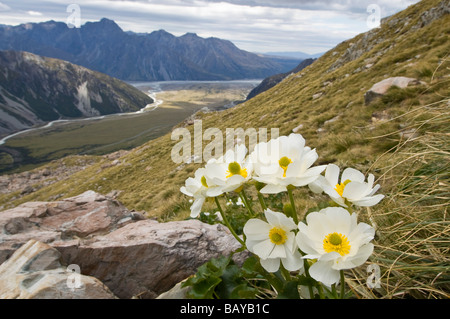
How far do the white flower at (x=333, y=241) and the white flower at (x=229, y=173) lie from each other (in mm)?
414

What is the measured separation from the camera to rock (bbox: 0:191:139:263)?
15.9 ft

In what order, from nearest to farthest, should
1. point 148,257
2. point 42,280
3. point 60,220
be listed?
point 42,280 < point 148,257 < point 60,220

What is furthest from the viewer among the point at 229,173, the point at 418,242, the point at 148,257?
the point at 148,257

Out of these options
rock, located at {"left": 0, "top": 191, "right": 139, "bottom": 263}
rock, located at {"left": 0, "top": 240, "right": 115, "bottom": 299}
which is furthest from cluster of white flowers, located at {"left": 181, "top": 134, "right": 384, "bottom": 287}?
rock, located at {"left": 0, "top": 191, "right": 139, "bottom": 263}

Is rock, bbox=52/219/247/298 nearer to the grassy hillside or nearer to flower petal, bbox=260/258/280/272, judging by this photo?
the grassy hillside

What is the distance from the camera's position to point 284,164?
1.61 meters

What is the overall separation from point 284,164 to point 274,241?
0.42 m

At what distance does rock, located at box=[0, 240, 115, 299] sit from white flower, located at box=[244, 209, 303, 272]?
2.21m

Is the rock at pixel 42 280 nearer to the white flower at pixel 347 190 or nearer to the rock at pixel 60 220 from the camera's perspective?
the rock at pixel 60 220

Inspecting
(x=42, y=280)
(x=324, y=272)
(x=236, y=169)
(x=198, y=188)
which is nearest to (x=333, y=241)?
(x=324, y=272)

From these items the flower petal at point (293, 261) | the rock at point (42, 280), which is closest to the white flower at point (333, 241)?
the flower petal at point (293, 261)

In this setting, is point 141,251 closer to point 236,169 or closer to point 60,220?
point 236,169

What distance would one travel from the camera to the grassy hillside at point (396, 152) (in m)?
2.34
